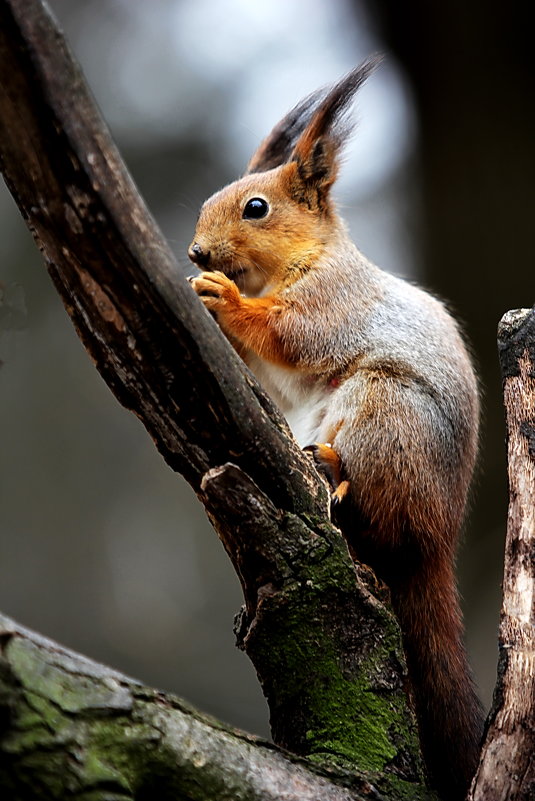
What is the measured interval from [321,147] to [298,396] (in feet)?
2.14

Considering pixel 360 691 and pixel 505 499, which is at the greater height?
pixel 505 499

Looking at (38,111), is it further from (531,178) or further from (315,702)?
(531,178)

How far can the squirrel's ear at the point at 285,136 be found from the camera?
2.19m

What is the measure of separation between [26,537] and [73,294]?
290 centimetres

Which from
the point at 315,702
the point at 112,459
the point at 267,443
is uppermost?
the point at 112,459

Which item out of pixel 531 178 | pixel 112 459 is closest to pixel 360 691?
pixel 112 459

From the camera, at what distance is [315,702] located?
1.45 metres

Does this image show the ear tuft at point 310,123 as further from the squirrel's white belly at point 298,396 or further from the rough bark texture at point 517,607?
the rough bark texture at point 517,607

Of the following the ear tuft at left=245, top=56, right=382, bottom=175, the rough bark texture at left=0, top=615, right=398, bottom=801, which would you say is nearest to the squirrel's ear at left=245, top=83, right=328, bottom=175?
the ear tuft at left=245, top=56, right=382, bottom=175

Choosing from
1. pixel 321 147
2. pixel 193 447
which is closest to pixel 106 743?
pixel 193 447

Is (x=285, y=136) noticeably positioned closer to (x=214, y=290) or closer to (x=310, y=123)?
(x=310, y=123)

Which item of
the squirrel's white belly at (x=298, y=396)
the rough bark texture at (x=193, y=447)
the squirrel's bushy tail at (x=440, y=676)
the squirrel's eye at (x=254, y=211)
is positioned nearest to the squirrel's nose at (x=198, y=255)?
the squirrel's eye at (x=254, y=211)

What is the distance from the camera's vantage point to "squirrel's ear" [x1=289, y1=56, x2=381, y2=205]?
6.63ft

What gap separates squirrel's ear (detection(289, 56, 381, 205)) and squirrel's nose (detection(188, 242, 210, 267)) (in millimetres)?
320
